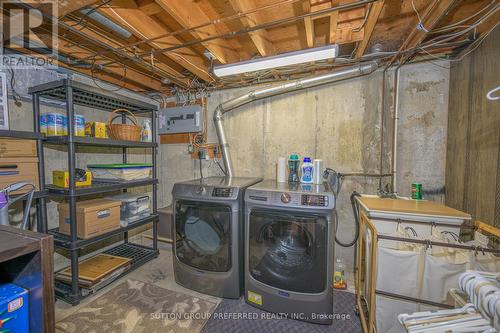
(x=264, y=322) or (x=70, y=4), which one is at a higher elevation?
(x=70, y=4)

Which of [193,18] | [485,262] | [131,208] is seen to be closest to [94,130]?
[131,208]

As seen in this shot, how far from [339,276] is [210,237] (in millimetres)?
1386

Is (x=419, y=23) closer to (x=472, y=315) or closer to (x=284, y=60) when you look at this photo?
(x=284, y=60)

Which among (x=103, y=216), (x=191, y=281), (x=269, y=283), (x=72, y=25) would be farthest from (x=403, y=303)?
(x=72, y=25)

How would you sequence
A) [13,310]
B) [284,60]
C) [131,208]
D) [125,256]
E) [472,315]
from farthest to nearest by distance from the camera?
1. [125,256]
2. [131,208]
3. [284,60]
4. [472,315]
5. [13,310]

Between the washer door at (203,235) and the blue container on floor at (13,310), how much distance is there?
3.99ft

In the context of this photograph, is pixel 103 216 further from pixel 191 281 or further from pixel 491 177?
pixel 491 177

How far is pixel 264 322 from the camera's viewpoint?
5.52 feet

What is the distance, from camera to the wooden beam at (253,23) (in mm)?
1395

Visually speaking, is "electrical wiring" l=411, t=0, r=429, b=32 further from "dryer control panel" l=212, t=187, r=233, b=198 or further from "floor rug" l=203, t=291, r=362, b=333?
"floor rug" l=203, t=291, r=362, b=333

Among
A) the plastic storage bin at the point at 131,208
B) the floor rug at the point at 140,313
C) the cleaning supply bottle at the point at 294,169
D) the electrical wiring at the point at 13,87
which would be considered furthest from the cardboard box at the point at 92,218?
the cleaning supply bottle at the point at 294,169

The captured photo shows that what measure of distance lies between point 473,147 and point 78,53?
11.8ft

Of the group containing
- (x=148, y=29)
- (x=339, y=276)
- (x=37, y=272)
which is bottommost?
(x=339, y=276)

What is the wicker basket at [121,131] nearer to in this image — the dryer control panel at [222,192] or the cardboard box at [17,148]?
the cardboard box at [17,148]
